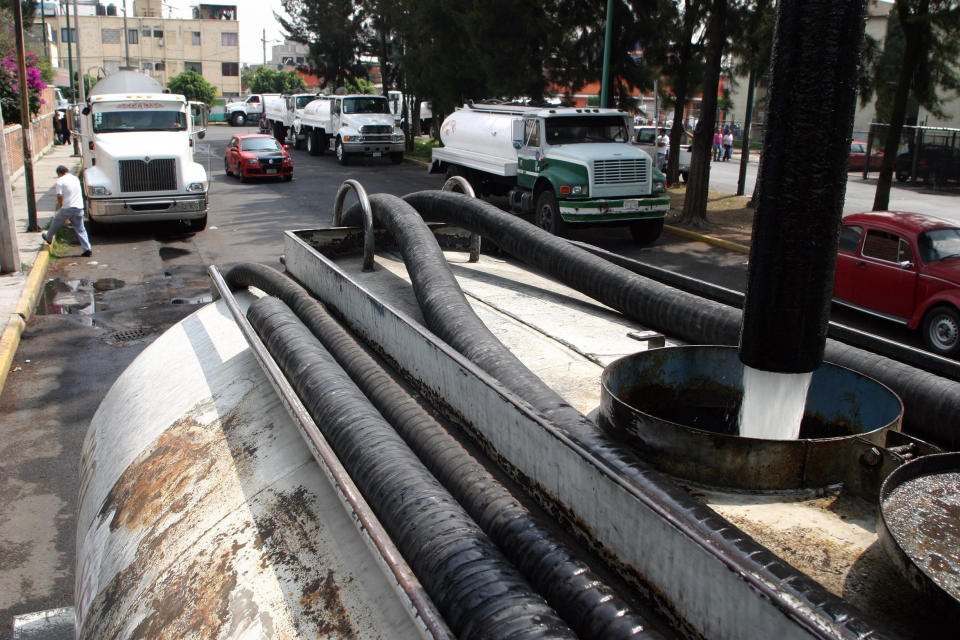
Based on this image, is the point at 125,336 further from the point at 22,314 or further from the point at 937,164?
the point at 937,164

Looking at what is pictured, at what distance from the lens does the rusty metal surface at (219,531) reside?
2.74 metres

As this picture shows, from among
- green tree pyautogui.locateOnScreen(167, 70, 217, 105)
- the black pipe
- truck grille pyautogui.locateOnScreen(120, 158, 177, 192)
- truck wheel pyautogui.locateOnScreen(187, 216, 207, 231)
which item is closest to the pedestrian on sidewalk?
truck grille pyautogui.locateOnScreen(120, 158, 177, 192)

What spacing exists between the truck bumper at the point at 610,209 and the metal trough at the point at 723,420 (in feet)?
44.7

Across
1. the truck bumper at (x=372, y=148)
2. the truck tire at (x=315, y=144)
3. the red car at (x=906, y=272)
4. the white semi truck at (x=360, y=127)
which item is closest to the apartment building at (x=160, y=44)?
the truck tire at (x=315, y=144)

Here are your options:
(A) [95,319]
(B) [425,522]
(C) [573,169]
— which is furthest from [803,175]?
(C) [573,169]

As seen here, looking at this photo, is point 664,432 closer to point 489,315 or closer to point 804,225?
point 804,225

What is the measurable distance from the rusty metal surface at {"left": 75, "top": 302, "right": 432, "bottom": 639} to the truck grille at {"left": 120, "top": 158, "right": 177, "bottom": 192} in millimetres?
14620

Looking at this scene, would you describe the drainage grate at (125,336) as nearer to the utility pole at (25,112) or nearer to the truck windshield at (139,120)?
the utility pole at (25,112)

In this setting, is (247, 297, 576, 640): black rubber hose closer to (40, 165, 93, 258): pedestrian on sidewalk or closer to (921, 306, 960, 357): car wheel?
(921, 306, 960, 357): car wheel

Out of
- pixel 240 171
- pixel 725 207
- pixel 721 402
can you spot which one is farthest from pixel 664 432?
pixel 240 171

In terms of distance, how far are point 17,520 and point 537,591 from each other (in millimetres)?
5692

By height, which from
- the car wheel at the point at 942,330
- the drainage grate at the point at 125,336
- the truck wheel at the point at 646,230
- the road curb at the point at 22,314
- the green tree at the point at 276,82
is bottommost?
the drainage grate at the point at 125,336

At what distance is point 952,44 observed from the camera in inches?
606

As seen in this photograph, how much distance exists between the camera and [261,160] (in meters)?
28.0
